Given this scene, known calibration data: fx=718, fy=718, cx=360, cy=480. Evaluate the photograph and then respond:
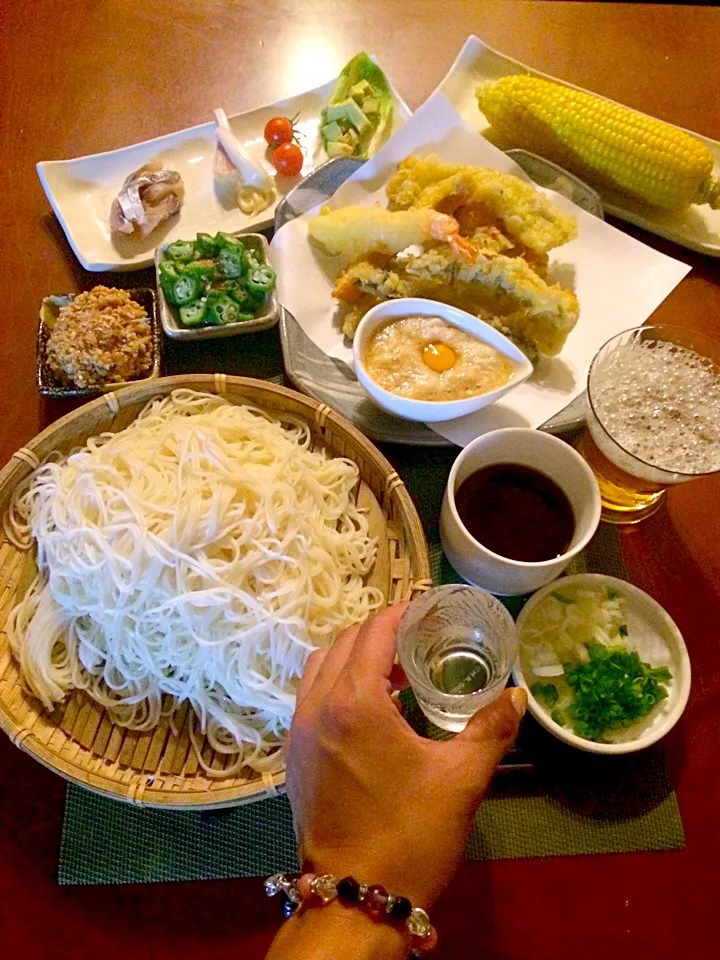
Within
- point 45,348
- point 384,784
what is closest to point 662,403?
point 384,784

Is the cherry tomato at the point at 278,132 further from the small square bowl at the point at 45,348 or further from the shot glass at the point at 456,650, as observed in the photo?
the shot glass at the point at 456,650

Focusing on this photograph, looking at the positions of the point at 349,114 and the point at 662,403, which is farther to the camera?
the point at 349,114

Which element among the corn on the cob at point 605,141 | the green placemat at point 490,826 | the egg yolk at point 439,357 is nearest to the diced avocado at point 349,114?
the corn on the cob at point 605,141

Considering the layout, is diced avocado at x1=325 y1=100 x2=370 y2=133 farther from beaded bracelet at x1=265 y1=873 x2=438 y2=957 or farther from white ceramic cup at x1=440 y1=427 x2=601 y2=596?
beaded bracelet at x1=265 y1=873 x2=438 y2=957

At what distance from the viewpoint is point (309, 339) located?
191 centimetres

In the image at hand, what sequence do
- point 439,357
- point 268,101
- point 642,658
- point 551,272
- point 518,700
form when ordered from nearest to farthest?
point 518,700
point 642,658
point 439,357
point 551,272
point 268,101

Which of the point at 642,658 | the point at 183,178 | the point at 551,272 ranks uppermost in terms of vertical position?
the point at 183,178

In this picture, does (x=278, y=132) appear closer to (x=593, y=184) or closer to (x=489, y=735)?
(x=593, y=184)

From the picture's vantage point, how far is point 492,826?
148 cm

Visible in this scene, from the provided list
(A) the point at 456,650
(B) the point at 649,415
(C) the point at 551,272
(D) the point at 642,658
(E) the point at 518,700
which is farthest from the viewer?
(C) the point at 551,272

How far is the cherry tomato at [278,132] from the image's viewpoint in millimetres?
2203

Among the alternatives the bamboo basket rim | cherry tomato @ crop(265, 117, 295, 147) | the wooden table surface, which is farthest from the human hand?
cherry tomato @ crop(265, 117, 295, 147)

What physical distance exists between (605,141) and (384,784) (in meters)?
1.88

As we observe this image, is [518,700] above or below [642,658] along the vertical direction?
above
